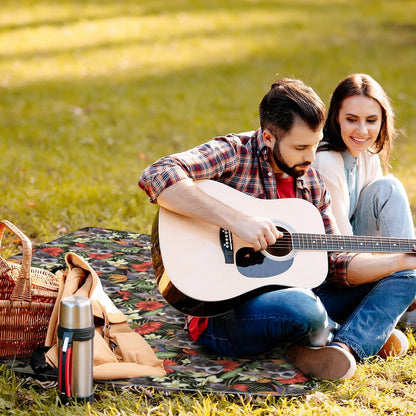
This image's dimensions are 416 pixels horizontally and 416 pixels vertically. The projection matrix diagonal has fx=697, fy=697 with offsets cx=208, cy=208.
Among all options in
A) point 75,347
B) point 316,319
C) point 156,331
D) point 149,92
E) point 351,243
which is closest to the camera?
point 75,347

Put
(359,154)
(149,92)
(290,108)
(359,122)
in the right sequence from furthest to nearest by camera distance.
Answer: (149,92), (359,154), (359,122), (290,108)

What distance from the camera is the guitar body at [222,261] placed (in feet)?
9.62

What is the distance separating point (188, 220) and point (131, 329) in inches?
26.2

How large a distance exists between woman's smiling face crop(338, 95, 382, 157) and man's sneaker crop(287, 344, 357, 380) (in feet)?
3.96

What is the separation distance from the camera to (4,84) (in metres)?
8.70

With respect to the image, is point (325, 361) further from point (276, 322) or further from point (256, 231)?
point (256, 231)

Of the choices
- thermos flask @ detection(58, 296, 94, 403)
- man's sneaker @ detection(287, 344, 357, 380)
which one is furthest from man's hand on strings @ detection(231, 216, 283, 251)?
thermos flask @ detection(58, 296, 94, 403)

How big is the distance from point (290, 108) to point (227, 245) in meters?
0.68

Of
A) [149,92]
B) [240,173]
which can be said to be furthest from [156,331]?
[149,92]

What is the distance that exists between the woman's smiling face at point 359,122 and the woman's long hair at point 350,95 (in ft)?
0.09

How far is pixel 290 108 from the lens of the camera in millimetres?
3133

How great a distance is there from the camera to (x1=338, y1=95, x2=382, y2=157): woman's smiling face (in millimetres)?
3719

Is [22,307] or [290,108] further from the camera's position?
[290,108]

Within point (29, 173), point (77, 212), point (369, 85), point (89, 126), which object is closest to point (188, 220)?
point (369, 85)
